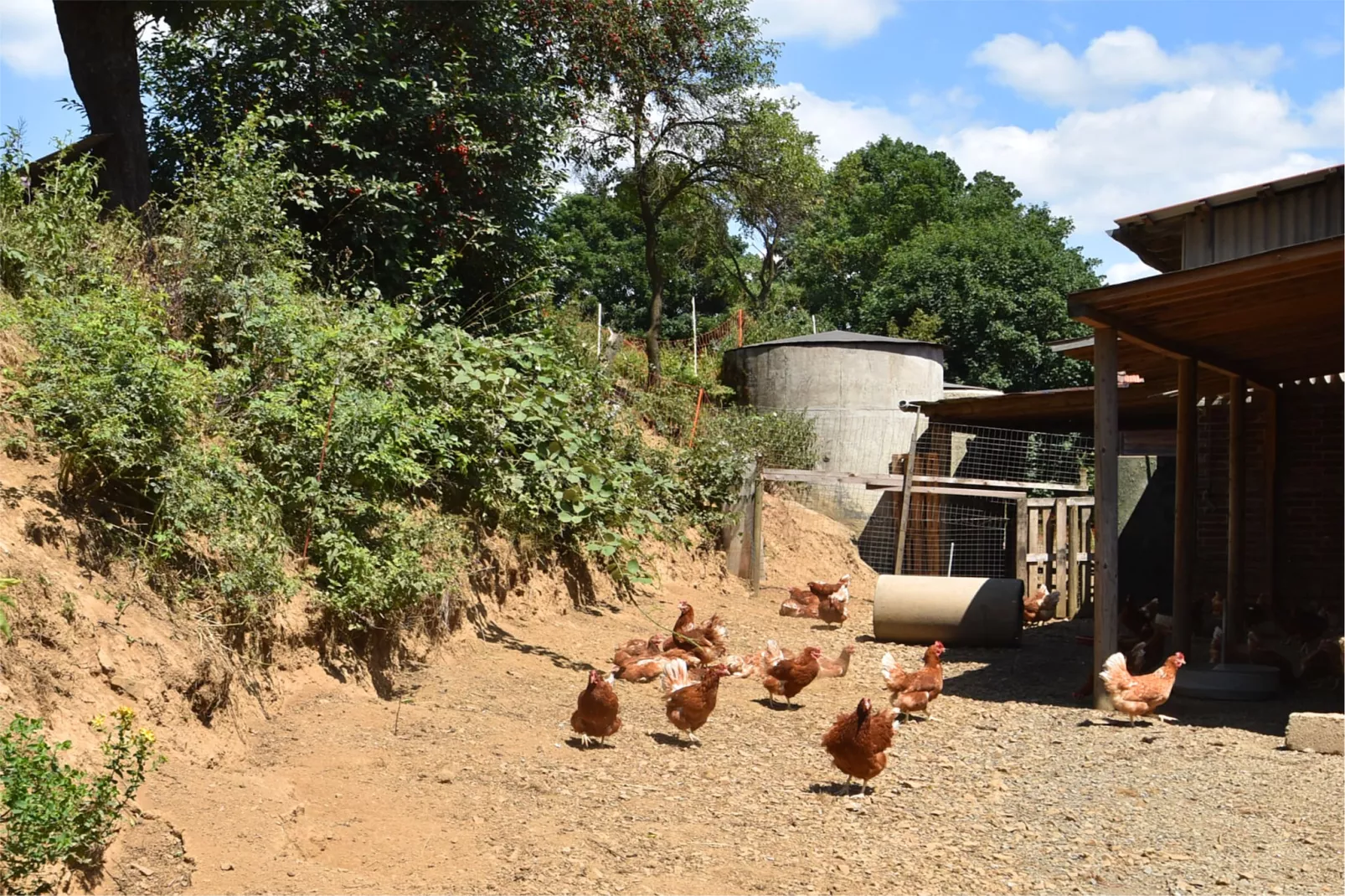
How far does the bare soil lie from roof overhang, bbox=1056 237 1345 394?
311cm

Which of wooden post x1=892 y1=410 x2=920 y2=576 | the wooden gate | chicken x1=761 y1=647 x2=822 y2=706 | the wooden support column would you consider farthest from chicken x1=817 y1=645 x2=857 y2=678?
the wooden gate

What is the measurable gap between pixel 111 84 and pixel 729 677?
7712mm

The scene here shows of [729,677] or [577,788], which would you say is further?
[729,677]

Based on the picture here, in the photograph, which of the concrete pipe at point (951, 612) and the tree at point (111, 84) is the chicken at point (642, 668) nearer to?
the concrete pipe at point (951, 612)

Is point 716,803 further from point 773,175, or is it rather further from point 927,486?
point 773,175

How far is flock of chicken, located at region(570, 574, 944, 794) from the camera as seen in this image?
6410 millimetres

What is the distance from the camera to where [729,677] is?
9.58m

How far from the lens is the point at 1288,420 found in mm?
13523

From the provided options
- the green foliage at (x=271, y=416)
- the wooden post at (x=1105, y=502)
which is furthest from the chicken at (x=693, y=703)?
the wooden post at (x=1105, y=502)

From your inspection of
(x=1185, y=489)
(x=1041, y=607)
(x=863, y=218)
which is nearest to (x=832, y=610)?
(x=1041, y=607)

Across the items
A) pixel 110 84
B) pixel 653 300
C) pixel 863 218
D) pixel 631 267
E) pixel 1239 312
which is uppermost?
pixel 863 218

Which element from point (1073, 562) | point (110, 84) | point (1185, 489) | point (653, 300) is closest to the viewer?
point (110, 84)

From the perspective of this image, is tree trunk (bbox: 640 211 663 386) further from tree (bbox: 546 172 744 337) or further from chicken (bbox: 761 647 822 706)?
tree (bbox: 546 172 744 337)

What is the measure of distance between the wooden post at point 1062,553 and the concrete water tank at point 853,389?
3451 millimetres
